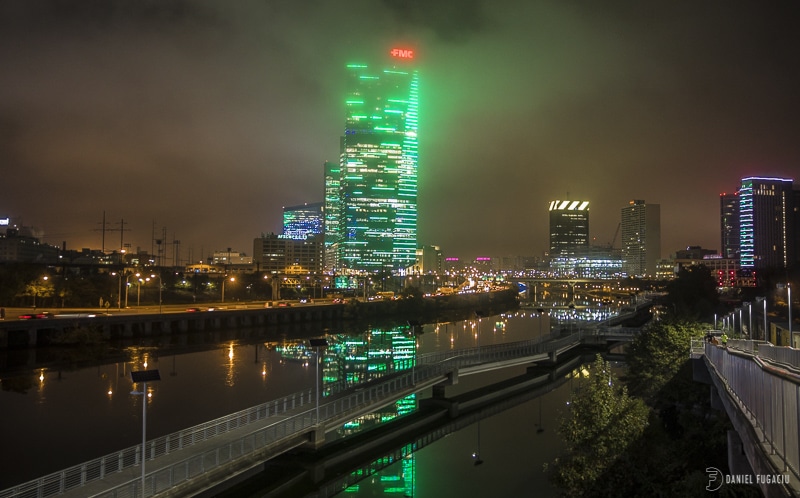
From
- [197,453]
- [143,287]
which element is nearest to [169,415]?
[197,453]

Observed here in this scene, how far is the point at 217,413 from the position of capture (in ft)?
117

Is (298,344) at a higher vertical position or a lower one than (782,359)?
lower

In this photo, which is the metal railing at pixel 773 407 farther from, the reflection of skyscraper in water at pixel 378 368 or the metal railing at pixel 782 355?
the reflection of skyscraper in water at pixel 378 368

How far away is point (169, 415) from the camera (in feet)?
115

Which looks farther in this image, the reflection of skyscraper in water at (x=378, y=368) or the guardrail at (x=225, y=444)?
the reflection of skyscraper in water at (x=378, y=368)

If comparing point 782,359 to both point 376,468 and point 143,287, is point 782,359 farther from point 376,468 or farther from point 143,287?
point 143,287

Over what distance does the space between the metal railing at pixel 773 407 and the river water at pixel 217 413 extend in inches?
568

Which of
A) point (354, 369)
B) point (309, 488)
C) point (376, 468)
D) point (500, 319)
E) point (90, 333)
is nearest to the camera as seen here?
point (309, 488)

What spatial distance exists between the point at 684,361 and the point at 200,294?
12281 cm

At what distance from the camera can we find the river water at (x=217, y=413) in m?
26.8

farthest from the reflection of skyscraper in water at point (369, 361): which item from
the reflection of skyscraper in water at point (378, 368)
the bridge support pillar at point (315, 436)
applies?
the bridge support pillar at point (315, 436)

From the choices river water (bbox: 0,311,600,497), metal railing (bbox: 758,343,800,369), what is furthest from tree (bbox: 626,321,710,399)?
metal railing (bbox: 758,343,800,369)

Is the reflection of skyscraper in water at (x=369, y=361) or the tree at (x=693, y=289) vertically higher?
the tree at (x=693, y=289)

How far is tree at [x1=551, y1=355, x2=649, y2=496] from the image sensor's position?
18172 mm
